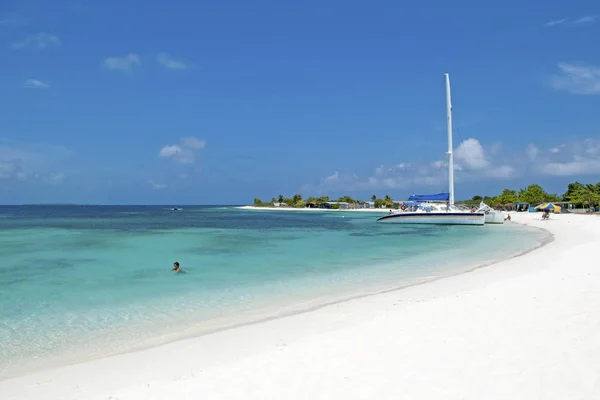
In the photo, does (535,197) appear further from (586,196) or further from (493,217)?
(493,217)

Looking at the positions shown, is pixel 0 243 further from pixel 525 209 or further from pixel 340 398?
pixel 525 209

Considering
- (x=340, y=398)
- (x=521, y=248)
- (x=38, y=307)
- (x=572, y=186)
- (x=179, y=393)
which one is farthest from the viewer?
(x=572, y=186)

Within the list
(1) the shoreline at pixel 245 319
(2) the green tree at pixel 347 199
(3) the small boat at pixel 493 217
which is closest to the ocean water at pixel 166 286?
(1) the shoreline at pixel 245 319

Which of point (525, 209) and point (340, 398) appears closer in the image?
point (340, 398)

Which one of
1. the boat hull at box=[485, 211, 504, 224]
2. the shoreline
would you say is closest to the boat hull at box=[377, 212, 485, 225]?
the boat hull at box=[485, 211, 504, 224]

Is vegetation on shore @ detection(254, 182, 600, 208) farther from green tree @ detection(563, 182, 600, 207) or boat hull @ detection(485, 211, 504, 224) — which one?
boat hull @ detection(485, 211, 504, 224)

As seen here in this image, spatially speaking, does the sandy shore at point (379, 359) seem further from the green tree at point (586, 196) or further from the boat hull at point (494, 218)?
the green tree at point (586, 196)

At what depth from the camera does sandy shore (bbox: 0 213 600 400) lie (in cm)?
491

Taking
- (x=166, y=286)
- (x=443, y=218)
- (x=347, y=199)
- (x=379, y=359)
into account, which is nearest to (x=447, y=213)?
(x=443, y=218)

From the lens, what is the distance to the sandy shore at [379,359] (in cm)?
491

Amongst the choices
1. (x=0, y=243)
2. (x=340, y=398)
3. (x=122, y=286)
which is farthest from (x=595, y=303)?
(x=0, y=243)

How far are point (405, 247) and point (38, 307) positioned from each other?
17.5 meters

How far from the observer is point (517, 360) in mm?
5551

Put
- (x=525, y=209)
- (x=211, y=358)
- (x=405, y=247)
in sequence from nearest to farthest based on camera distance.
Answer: (x=211, y=358) < (x=405, y=247) < (x=525, y=209)
